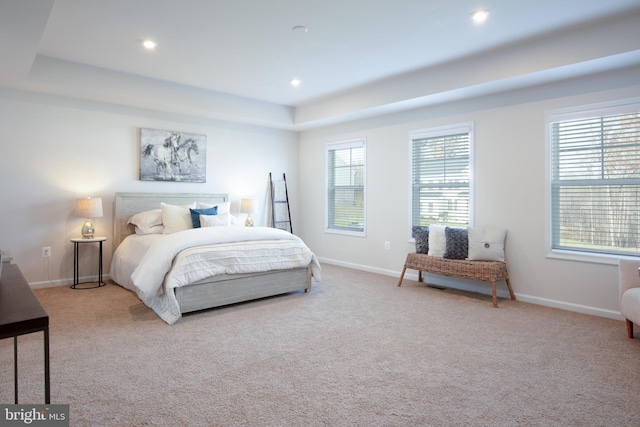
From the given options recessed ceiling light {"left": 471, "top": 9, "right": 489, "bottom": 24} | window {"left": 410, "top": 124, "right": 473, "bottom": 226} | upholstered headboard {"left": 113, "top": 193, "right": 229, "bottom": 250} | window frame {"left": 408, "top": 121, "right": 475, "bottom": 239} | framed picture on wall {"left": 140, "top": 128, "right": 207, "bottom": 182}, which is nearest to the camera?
recessed ceiling light {"left": 471, "top": 9, "right": 489, "bottom": 24}

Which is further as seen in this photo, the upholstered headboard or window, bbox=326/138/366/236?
window, bbox=326/138/366/236

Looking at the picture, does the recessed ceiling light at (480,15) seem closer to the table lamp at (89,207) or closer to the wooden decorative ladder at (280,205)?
the wooden decorative ladder at (280,205)

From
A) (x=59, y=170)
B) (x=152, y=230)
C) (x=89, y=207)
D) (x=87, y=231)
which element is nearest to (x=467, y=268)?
(x=152, y=230)

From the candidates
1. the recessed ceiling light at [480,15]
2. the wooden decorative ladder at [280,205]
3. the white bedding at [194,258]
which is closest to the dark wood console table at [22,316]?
the white bedding at [194,258]

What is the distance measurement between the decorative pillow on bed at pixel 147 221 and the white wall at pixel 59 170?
38 centimetres

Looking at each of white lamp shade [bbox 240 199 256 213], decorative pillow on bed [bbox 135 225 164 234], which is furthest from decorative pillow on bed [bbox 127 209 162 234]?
white lamp shade [bbox 240 199 256 213]

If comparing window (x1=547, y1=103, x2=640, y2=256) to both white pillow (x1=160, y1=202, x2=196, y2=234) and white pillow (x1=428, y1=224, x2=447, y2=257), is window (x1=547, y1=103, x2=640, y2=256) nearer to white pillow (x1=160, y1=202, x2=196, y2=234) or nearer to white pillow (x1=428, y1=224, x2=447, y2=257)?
white pillow (x1=428, y1=224, x2=447, y2=257)

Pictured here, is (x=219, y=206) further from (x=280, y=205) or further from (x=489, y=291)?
(x=489, y=291)

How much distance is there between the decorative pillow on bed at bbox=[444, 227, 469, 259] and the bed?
5.02 feet

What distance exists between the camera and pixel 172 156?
219 inches

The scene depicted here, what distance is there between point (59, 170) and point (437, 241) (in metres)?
4.58

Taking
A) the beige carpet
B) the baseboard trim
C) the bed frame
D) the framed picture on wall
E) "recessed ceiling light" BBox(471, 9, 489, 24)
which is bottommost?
the beige carpet

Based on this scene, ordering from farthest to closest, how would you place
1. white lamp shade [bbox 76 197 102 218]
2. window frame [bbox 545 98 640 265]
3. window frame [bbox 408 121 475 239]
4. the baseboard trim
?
window frame [bbox 408 121 475 239] < white lamp shade [bbox 76 197 102 218] < the baseboard trim < window frame [bbox 545 98 640 265]

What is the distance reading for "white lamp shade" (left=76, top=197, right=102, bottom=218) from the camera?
179 inches
